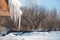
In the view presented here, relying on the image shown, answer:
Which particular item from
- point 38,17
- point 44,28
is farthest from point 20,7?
point 44,28

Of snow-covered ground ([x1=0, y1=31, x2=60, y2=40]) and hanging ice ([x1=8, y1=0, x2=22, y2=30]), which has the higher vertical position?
hanging ice ([x1=8, y1=0, x2=22, y2=30])

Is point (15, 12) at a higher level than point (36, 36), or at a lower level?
higher

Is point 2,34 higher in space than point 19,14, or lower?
lower

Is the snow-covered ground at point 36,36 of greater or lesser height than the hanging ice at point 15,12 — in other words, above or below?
below


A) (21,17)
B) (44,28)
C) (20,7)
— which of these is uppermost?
(20,7)

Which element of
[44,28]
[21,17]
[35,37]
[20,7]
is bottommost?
[35,37]

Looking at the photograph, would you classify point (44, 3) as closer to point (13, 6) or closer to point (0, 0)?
point (13, 6)

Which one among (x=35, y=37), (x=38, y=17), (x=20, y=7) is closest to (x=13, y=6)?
(x=20, y=7)

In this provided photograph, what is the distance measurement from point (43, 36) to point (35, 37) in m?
0.13

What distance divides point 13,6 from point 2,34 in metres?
0.49

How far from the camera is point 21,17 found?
2.24m

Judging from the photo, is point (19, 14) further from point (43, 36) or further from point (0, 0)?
point (43, 36)

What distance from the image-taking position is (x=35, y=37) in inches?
87.0

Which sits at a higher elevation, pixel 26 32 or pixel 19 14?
pixel 19 14
